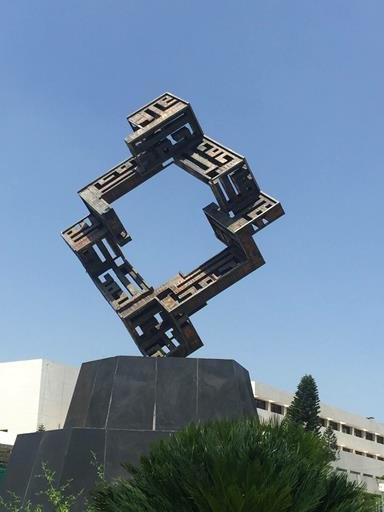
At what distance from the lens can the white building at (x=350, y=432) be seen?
4512 cm

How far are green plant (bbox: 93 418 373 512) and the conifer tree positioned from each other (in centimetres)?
3622

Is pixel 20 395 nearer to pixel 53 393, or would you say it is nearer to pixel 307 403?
pixel 53 393

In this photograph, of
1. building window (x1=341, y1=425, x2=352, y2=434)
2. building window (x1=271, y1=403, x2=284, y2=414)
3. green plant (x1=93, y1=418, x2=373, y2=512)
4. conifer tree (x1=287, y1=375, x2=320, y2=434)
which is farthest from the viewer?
building window (x1=341, y1=425, x2=352, y2=434)

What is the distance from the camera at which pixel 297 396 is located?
43.1 meters

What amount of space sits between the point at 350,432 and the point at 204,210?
46.0m

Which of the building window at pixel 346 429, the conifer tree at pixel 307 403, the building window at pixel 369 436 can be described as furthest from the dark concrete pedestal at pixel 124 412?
the building window at pixel 369 436

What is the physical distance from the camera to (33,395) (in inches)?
1526

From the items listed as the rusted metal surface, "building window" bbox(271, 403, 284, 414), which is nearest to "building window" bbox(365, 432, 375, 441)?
"building window" bbox(271, 403, 284, 414)

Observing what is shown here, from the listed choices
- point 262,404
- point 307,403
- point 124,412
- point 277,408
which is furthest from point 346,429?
point 124,412

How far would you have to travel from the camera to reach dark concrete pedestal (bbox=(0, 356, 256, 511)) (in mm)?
9586

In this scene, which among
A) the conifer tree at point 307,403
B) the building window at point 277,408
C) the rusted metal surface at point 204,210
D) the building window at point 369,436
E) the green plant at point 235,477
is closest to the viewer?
the green plant at point 235,477

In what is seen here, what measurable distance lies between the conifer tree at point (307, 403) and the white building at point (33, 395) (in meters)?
13.2

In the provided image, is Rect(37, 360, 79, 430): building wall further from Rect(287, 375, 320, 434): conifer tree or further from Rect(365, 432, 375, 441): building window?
Rect(365, 432, 375, 441): building window

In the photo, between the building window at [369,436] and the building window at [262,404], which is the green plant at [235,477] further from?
the building window at [369,436]
